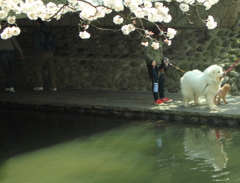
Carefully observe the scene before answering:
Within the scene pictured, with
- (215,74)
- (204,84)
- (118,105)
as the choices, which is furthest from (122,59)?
(215,74)

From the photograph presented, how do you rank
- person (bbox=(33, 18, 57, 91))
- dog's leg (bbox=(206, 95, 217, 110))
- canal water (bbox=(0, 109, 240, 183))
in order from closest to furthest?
canal water (bbox=(0, 109, 240, 183)) → dog's leg (bbox=(206, 95, 217, 110)) → person (bbox=(33, 18, 57, 91))

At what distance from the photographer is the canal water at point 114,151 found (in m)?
6.90

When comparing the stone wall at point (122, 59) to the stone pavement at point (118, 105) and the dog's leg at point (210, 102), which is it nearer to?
the stone pavement at point (118, 105)

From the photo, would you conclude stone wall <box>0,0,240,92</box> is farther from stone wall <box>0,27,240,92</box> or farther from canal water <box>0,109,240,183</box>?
canal water <box>0,109,240,183</box>

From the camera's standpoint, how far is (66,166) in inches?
295

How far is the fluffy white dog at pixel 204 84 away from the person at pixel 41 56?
16.9 feet

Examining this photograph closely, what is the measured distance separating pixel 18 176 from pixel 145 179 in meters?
2.06

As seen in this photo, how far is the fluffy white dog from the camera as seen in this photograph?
10.00m

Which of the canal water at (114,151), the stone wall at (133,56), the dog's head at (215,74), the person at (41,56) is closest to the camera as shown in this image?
the canal water at (114,151)

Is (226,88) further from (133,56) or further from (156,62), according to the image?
(133,56)

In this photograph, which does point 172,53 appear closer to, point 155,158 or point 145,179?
point 155,158

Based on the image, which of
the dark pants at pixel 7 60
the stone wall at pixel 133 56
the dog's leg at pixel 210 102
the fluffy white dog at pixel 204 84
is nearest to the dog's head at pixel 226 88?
the fluffy white dog at pixel 204 84

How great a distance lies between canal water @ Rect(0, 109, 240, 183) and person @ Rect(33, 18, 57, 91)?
3283 mm

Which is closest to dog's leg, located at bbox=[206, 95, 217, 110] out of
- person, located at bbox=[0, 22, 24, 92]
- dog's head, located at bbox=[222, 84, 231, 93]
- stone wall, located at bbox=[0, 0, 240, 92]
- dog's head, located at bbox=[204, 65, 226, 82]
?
dog's head, located at bbox=[204, 65, 226, 82]
